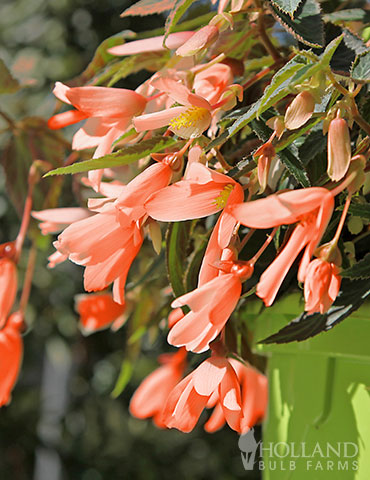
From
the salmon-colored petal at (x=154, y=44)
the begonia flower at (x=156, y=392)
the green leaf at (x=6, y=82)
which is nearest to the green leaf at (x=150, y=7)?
the salmon-colored petal at (x=154, y=44)

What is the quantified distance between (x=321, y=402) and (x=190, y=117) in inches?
6.3

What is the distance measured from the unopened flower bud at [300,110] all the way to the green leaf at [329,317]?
0.09 m

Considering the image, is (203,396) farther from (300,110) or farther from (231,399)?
(300,110)

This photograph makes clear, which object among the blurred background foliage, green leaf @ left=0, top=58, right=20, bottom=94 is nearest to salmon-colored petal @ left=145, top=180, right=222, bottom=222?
green leaf @ left=0, top=58, right=20, bottom=94

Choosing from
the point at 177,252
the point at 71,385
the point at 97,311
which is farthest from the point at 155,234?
the point at 71,385

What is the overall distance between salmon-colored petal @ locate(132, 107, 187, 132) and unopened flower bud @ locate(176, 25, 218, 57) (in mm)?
27

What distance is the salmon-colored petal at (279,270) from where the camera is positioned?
20cm

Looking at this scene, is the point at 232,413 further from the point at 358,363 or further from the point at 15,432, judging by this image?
the point at 15,432

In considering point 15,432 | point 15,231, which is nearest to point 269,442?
point 15,231

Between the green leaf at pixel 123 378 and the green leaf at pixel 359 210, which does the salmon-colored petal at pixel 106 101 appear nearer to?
the green leaf at pixel 359 210

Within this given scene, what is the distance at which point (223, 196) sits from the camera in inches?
9.0

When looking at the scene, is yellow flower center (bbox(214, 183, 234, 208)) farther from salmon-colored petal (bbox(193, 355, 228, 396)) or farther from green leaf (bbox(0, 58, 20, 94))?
green leaf (bbox(0, 58, 20, 94))

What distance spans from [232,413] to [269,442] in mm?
128

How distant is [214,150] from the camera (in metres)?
0.26
